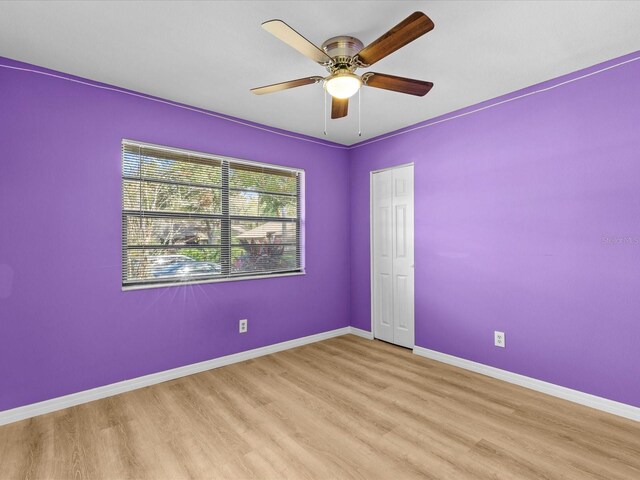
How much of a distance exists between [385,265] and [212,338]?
223 cm

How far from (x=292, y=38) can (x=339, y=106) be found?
32.4 inches

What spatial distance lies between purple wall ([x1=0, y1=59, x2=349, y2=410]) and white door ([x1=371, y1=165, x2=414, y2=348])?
1793 mm

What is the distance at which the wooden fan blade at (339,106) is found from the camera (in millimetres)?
2361

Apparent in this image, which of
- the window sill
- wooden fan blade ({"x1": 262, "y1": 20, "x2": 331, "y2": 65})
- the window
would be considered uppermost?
wooden fan blade ({"x1": 262, "y1": 20, "x2": 331, "y2": 65})

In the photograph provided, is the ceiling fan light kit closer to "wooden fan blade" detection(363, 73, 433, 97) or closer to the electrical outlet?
"wooden fan blade" detection(363, 73, 433, 97)

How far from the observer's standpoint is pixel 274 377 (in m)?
3.09

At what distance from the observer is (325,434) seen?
2.19 m

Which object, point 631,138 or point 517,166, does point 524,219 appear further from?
point 631,138

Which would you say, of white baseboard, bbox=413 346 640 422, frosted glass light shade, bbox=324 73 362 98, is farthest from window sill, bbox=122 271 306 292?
frosted glass light shade, bbox=324 73 362 98

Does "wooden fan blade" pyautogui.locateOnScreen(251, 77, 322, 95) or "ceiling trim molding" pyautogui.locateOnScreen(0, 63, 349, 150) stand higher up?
"ceiling trim molding" pyautogui.locateOnScreen(0, 63, 349, 150)

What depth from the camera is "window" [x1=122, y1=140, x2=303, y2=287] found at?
291 cm

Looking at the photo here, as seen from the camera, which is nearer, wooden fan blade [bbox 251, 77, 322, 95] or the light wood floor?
the light wood floor

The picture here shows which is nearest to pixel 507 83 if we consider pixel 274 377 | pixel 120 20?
pixel 120 20

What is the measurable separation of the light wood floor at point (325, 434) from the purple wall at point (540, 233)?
40cm
